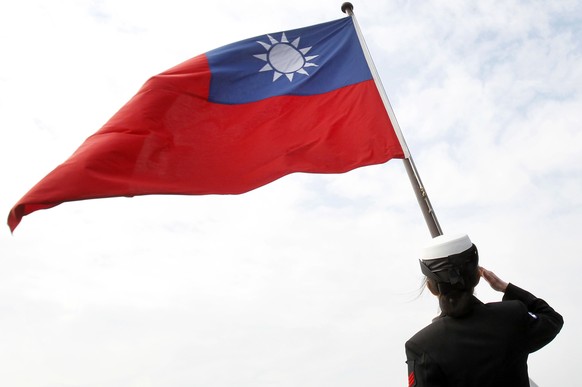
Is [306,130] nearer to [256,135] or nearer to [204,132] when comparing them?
[256,135]

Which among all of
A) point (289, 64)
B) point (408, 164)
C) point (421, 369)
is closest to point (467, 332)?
point (421, 369)

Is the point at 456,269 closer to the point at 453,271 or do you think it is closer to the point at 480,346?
the point at 453,271

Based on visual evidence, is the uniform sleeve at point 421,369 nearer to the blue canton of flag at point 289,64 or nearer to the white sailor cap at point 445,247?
the white sailor cap at point 445,247

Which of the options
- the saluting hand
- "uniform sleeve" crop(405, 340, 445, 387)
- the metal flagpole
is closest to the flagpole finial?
the metal flagpole

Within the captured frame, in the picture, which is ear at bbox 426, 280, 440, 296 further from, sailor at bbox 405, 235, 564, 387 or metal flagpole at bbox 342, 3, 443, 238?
metal flagpole at bbox 342, 3, 443, 238

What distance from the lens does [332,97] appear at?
7.45 m

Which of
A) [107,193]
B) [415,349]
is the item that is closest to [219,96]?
[107,193]

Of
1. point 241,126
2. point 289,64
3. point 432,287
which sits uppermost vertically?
point 289,64

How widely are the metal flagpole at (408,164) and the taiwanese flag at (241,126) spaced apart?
21cm

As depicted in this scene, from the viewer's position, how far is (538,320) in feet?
9.39

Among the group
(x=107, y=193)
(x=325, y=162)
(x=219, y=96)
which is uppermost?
(x=219, y=96)

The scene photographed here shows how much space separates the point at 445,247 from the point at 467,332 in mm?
433

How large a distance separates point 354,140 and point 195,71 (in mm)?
2341

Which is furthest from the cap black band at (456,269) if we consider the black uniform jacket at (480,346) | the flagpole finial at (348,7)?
the flagpole finial at (348,7)
